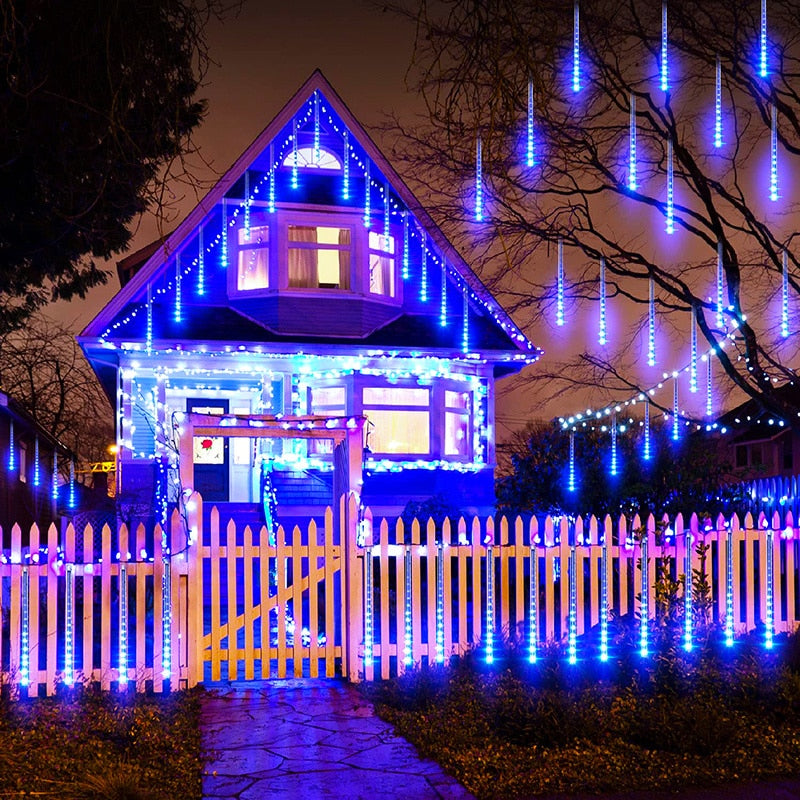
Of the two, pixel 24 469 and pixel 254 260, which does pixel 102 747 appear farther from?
pixel 24 469

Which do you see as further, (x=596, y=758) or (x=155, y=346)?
(x=155, y=346)

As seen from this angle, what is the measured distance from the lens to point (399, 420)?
20.1m

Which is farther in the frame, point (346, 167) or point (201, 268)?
point (346, 167)

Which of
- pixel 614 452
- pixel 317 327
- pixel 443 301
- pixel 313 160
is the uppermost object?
pixel 313 160

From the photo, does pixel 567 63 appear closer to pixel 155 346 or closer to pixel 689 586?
pixel 689 586

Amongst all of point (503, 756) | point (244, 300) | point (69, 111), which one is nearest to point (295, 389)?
point (244, 300)

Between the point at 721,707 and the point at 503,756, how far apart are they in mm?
1799

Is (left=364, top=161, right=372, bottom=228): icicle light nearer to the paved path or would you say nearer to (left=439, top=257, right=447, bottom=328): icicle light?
(left=439, top=257, right=447, bottom=328): icicle light

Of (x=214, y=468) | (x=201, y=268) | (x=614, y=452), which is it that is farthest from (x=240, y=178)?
(x=614, y=452)

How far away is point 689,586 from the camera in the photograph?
927 cm

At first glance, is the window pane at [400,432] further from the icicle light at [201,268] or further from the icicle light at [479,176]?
the icicle light at [479,176]

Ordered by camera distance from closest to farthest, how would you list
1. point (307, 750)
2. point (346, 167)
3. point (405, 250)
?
point (307, 750), point (346, 167), point (405, 250)

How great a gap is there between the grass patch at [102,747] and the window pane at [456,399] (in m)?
13.0

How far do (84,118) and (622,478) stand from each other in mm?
9618
